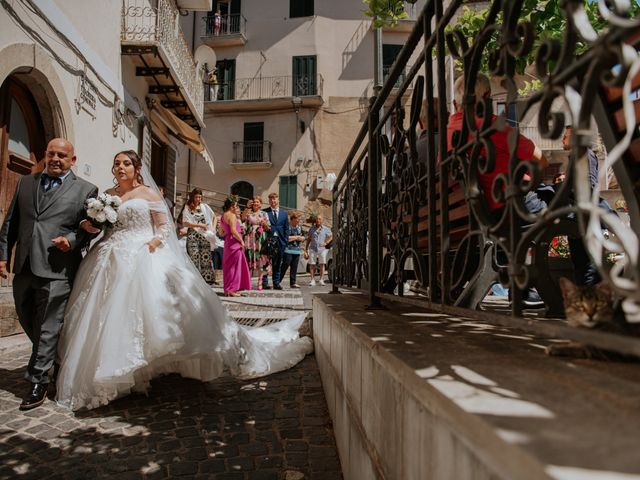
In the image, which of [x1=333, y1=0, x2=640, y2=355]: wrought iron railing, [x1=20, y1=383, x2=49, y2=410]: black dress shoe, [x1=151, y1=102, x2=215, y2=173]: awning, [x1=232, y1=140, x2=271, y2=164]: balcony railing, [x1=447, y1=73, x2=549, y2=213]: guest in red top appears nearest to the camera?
[x1=333, y1=0, x2=640, y2=355]: wrought iron railing

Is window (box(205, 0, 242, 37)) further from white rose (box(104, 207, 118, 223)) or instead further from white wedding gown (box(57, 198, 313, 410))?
white rose (box(104, 207, 118, 223))

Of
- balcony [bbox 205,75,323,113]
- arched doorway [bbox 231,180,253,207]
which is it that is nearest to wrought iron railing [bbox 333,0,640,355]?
balcony [bbox 205,75,323,113]

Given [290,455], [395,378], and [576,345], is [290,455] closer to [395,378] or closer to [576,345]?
[395,378]

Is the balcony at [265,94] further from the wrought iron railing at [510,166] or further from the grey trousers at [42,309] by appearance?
the wrought iron railing at [510,166]

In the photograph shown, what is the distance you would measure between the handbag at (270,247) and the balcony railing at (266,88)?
16.3 metres

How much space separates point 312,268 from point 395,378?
10072mm

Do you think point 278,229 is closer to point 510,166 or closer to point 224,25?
point 510,166

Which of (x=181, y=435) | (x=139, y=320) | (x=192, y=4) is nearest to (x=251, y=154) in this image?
(x=192, y=4)

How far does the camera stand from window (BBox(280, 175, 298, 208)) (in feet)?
80.8

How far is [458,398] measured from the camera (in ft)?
2.91

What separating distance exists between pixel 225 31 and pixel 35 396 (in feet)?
84.9

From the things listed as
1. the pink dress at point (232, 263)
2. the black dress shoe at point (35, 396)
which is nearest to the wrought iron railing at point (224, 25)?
the pink dress at point (232, 263)

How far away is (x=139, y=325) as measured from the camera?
3.38 m

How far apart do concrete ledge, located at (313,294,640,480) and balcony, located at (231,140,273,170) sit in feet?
77.1
